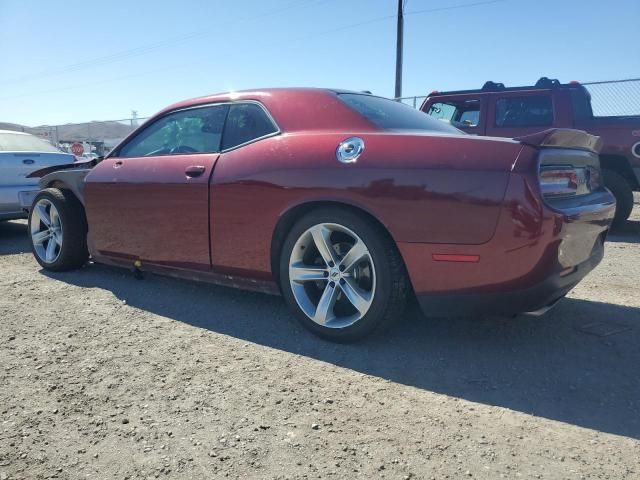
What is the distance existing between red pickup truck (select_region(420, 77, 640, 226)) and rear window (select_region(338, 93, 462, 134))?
393 centimetres

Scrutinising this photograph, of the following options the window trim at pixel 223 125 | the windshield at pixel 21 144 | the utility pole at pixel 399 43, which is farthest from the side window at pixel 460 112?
the utility pole at pixel 399 43

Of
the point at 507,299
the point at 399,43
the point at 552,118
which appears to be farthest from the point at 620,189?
the point at 399,43

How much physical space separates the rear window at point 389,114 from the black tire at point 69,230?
2658 millimetres

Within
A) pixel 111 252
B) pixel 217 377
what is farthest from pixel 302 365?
pixel 111 252

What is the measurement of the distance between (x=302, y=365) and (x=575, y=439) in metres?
1.28

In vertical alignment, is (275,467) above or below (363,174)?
below

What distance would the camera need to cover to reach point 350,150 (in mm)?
2719

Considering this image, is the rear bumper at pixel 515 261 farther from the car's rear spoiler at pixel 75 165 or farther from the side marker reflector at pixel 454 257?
the car's rear spoiler at pixel 75 165

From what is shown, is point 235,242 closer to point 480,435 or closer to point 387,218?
point 387,218

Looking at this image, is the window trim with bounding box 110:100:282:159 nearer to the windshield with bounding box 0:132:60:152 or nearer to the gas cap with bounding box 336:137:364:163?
the gas cap with bounding box 336:137:364:163

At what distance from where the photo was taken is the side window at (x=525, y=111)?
6887mm

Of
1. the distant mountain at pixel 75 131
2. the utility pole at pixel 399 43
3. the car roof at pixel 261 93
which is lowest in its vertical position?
the car roof at pixel 261 93

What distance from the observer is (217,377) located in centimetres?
249

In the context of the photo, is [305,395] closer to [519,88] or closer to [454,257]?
[454,257]
